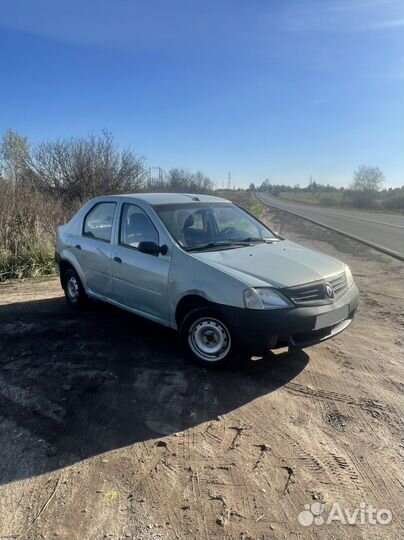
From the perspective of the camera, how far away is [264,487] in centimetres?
262

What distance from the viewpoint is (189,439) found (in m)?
3.12

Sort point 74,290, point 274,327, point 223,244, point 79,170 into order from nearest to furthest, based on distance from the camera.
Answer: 1. point 274,327
2. point 223,244
3. point 74,290
4. point 79,170

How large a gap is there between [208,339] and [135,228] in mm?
1765

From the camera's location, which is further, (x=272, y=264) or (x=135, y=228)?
(x=135, y=228)

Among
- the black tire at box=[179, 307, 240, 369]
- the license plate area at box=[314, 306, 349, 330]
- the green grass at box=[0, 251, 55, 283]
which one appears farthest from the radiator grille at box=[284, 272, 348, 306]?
the green grass at box=[0, 251, 55, 283]

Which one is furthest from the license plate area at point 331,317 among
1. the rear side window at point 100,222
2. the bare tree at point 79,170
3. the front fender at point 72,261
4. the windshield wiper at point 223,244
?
the bare tree at point 79,170

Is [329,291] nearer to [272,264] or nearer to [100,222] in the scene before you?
[272,264]

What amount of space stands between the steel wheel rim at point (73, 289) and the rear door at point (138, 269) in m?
1.22

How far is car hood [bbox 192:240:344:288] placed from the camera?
391 centimetres

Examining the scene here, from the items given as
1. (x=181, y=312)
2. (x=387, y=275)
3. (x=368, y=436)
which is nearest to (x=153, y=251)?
(x=181, y=312)

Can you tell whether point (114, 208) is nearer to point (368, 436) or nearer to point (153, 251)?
point (153, 251)

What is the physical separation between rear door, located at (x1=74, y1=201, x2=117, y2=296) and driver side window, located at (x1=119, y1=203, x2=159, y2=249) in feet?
0.79

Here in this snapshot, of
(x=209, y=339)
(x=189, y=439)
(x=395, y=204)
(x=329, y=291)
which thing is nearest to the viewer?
(x=189, y=439)

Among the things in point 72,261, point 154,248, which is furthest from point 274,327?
point 72,261
